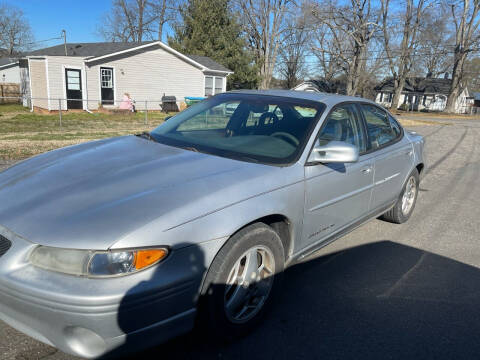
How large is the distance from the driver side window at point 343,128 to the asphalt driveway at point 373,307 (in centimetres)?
123

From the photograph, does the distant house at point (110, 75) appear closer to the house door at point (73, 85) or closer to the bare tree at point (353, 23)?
the house door at point (73, 85)

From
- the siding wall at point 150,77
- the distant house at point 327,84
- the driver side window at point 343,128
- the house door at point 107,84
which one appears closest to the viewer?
the driver side window at point 343,128

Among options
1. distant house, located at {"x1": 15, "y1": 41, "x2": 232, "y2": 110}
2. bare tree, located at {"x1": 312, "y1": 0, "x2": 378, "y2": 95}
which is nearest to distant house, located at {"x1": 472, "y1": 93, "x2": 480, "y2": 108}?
bare tree, located at {"x1": 312, "y1": 0, "x2": 378, "y2": 95}

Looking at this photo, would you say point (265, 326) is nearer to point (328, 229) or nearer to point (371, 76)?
point (328, 229)

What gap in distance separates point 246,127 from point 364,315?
1.90 metres

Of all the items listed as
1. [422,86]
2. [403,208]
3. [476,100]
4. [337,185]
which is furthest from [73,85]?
[476,100]

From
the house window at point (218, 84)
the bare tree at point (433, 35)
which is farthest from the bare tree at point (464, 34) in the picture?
the house window at point (218, 84)

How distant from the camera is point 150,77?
2294cm

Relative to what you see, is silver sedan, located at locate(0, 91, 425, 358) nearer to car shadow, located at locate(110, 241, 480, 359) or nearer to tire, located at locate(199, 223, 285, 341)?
tire, located at locate(199, 223, 285, 341)

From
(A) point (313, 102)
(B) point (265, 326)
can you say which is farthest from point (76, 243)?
(A) point (313, 102)

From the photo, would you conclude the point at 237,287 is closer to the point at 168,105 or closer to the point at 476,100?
the point at 168,105

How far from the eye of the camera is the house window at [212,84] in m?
26.5

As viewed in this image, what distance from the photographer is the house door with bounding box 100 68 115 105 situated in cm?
2083

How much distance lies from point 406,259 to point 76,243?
338 centimetres
